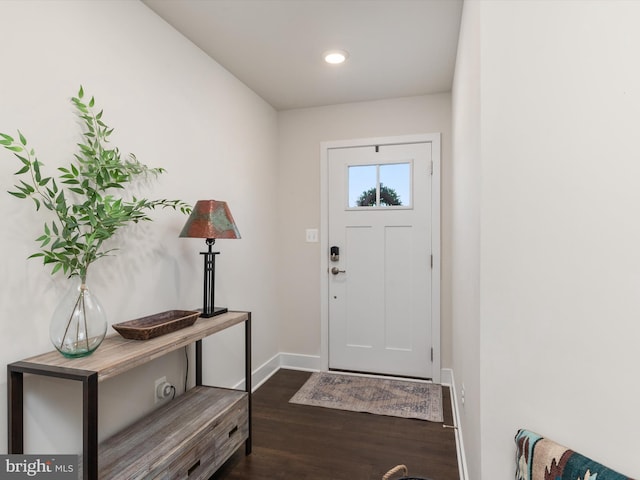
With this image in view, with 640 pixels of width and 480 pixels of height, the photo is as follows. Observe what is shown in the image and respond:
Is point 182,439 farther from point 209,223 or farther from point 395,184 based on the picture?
point 395,184

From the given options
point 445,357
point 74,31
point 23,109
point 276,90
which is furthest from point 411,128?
point 23,109

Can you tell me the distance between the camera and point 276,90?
10.1ft

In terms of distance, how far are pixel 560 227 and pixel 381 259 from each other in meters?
2.14

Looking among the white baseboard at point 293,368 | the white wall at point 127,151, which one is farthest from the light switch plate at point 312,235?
the white baseboard at point 293,368

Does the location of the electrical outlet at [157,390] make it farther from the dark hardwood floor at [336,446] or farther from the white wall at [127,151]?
the dark hardwood floor at [336,446]

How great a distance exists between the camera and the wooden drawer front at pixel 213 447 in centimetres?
158

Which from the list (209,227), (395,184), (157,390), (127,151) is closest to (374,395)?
→ (157,390)

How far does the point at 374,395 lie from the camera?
291 centimetres

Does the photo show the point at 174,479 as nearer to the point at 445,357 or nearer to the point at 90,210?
the point at 90,210

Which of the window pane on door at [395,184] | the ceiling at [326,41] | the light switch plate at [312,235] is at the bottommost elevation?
the light switch plate at [312,235]

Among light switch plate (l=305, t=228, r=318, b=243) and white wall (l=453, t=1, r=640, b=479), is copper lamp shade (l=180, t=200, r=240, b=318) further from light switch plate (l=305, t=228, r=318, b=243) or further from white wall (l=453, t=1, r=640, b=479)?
light switch plate (l=305, t=228, r=318, b=243)

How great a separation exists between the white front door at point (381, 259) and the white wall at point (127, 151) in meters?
0.78

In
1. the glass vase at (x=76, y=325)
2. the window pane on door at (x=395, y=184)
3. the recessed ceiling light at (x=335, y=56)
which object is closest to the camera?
the glass vase at (x=76, y=325)

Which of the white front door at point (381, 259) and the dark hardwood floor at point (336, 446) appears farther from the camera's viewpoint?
the white front door at point (381, 259)
